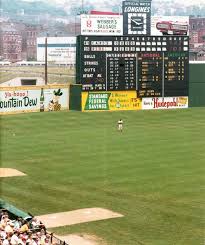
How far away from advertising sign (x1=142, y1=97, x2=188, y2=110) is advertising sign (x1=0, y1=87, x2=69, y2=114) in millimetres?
7148

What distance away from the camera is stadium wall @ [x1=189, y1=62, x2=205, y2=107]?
5681 centimetres

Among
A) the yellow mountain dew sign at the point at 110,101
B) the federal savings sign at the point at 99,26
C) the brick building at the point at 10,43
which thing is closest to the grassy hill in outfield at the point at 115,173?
the yellow mountain dew sign at the point at 110,101

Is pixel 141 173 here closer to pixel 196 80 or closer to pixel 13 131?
pixel 13 131

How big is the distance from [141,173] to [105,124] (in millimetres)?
18823

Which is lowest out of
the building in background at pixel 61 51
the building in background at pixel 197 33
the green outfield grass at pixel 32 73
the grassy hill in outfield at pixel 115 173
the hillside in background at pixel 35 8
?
the grassy hill in outfield at pixel 115 173

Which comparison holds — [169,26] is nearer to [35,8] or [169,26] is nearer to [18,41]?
[35,8]

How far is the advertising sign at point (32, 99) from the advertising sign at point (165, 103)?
23.5ft

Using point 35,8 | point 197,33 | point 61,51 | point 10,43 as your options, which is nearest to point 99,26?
point 61,51

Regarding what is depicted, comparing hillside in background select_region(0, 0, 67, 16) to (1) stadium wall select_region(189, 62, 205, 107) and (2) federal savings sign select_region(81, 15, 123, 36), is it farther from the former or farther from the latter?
(1) stadium wall select_region(189, 62, 205, 107)

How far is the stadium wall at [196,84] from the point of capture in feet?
186

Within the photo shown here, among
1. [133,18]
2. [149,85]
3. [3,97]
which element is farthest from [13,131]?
[133,18]

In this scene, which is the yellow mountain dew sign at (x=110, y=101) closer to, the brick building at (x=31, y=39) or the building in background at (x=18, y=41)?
the building in background at (x=18, y=41)

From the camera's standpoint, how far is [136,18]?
59.0 meters

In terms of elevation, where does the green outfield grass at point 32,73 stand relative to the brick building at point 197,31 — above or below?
below
